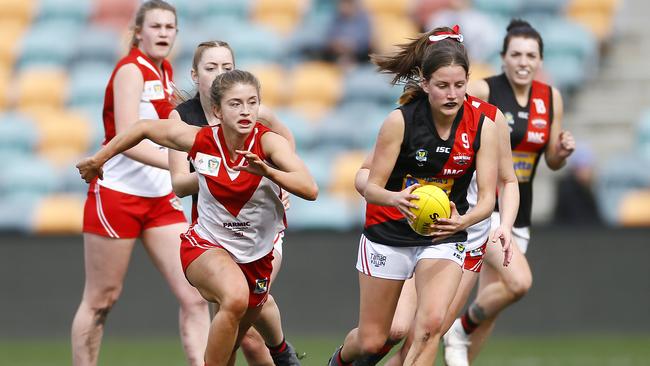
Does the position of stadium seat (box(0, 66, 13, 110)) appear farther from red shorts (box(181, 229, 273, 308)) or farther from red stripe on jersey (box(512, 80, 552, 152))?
red shorts (box(181, 229, 273, 308))

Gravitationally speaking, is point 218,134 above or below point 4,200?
above

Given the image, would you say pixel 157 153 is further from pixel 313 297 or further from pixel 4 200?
pixel 4 200

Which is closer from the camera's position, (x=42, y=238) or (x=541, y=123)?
(x=541, y=123)

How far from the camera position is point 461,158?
21.2 ft

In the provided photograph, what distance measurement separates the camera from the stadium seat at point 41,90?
1473cm

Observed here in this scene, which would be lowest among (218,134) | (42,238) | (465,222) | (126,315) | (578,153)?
(126,315)

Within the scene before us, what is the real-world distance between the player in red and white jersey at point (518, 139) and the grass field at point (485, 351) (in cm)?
189

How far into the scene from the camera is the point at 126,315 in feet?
39.8

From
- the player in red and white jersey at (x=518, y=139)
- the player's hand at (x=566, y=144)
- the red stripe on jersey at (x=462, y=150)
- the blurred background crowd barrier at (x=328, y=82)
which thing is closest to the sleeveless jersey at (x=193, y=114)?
the red stripe on jersey at (x=462, y=150)

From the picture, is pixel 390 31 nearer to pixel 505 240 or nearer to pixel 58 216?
pixel 58 216

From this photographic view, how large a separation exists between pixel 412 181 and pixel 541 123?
177 centimetres

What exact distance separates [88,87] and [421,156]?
346 inches

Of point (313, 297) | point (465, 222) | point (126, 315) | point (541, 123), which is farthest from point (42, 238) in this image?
point (465, 222)

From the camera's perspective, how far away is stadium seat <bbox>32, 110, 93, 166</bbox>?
45.8 feet
